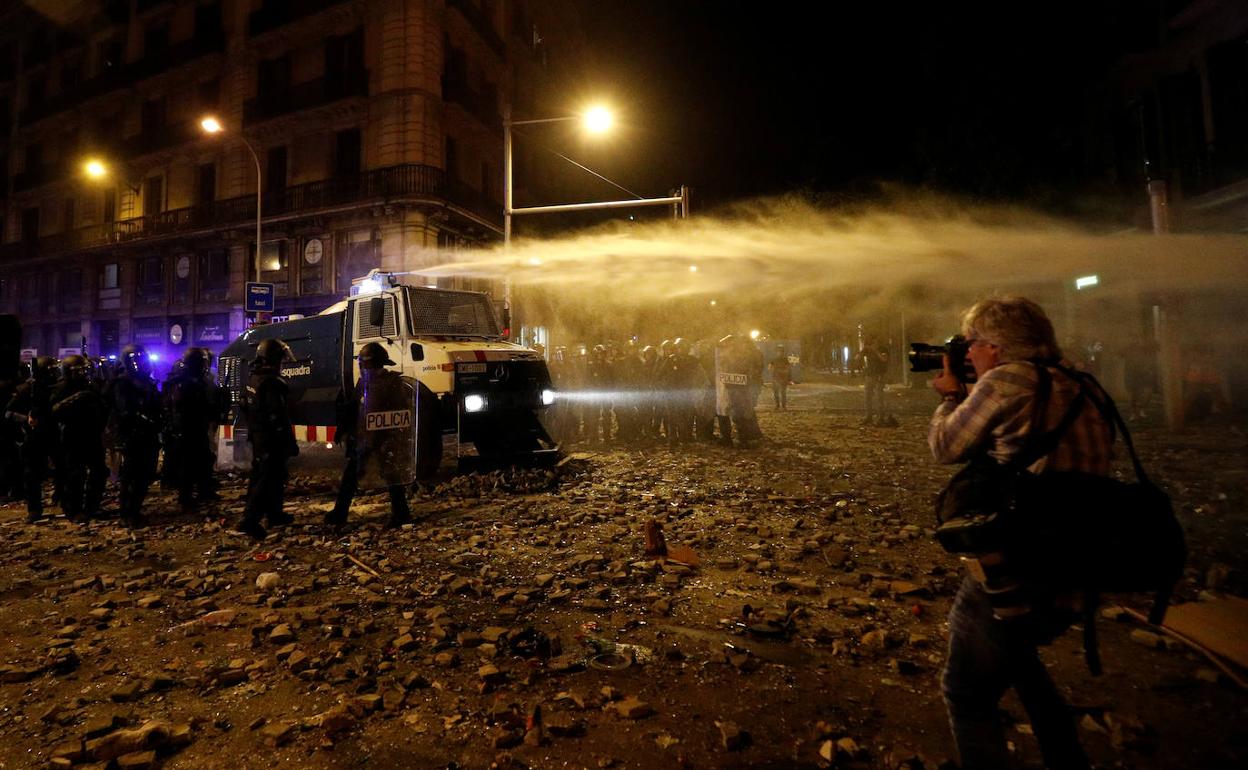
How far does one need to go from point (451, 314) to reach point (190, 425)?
3679mm

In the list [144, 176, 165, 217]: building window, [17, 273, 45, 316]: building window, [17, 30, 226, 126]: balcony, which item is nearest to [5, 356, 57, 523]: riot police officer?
[17, 30, 226, 126]: balcony

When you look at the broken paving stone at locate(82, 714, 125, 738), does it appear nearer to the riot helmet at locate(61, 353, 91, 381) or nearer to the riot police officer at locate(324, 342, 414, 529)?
the riot police officer at locate(324, 342, 414, 529)

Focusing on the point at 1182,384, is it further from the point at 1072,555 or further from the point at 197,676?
the point at 197,676

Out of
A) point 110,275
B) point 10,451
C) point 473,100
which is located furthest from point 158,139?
point 10,451

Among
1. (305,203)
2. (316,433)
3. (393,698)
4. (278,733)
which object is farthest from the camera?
(305,203)

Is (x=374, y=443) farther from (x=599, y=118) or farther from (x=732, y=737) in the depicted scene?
(x=599, y=118)

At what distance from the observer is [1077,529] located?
1.84 metres

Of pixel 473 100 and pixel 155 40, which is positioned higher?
pixel 155 40

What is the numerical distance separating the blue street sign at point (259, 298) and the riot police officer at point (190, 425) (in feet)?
25.9

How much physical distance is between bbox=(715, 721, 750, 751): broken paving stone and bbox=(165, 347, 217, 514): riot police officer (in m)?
7.86

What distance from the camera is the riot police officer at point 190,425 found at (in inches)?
301

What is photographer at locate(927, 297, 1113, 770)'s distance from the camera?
1974 millimetres

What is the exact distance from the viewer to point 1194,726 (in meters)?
2.76

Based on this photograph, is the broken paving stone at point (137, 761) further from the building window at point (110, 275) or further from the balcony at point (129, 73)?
the building window at point (110, 275)
